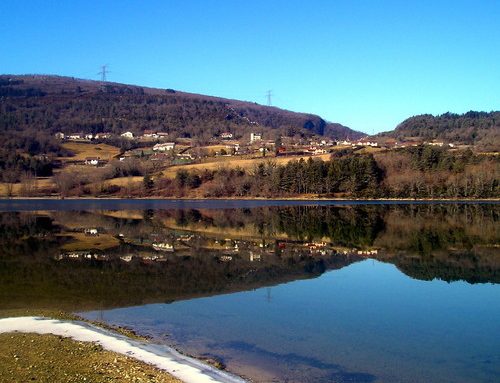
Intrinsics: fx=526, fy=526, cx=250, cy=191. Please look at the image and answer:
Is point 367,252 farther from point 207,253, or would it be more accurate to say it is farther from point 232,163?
point 232,163

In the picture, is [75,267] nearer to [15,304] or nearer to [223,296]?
[15,304]

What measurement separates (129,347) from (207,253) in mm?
25112

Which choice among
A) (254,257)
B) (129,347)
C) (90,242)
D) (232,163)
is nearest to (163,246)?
(90,242)

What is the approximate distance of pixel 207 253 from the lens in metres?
41.0

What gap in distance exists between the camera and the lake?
16438 millimetres

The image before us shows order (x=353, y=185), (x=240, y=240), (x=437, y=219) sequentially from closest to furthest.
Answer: (x=240, y=240)
(x=437, y=219)
(x=353, y=185)

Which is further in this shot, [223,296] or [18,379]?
[223,296]

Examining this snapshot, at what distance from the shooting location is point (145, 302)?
2494 centimetres

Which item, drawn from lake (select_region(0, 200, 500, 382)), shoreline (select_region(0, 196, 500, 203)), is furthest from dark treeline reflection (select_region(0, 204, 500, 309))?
shoreline (select_region(0, 196, 500, 203))

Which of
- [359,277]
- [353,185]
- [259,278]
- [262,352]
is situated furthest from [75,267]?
[353,185]

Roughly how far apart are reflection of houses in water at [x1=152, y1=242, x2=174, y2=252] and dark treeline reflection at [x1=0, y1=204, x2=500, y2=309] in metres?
0.08

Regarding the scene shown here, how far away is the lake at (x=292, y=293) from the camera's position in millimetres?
16438

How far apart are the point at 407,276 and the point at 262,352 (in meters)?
18.0

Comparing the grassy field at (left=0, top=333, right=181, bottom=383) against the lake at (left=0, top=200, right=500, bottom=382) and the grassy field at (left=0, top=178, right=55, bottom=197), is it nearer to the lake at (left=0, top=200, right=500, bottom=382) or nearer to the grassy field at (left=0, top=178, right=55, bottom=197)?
the lake at (left=0, top=200, right=500, bottom=382)
